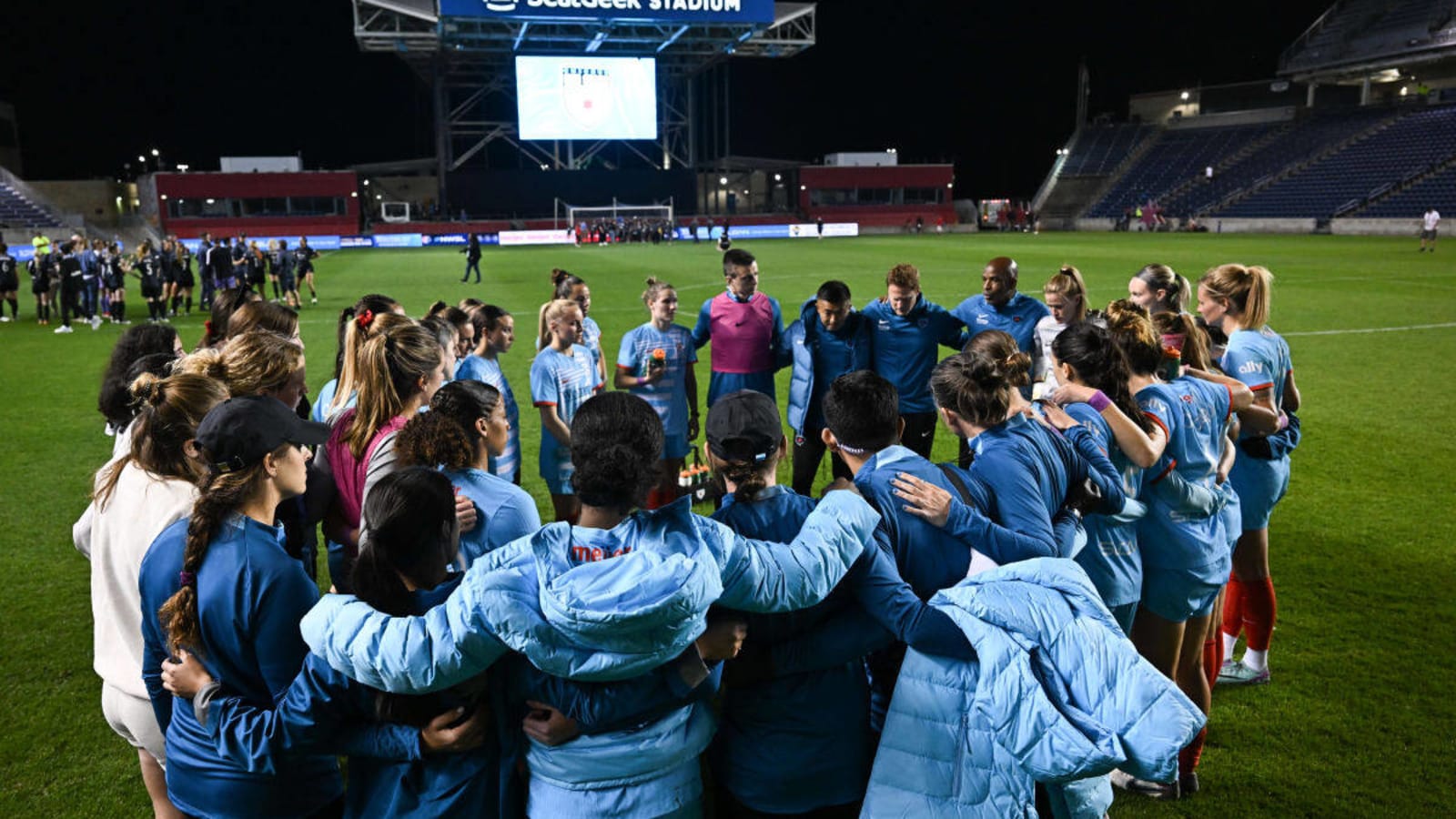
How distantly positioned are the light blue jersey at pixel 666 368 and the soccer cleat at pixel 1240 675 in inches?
Answer: 144

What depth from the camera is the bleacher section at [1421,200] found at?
131ft

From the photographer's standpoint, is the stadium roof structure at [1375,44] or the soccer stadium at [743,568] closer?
the soccer stadium at [743,568]

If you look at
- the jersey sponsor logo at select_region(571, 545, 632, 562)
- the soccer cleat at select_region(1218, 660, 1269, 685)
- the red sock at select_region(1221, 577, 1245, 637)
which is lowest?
the soccer cleat at select_region(1218, 660, 1269, 685)

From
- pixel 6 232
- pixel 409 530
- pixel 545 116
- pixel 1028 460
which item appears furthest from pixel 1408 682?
pixel 545 116

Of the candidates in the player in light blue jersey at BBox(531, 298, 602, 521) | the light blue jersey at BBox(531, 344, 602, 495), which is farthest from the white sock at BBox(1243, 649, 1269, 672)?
the light blue jersey at BBox(531, 344, 602, 495)

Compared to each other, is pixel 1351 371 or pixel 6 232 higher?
pixel 6 232

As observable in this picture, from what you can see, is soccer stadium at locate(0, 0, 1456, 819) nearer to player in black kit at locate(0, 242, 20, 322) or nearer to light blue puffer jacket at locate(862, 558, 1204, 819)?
light blue puffer jacket at locate(862, 558, 1204, 819)

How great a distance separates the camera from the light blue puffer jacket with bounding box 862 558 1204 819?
2.13m

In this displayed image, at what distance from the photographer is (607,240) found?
50.6 metres

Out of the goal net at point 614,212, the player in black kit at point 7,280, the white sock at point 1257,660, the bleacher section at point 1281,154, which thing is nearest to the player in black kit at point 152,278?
the player in black kit at point 7,280

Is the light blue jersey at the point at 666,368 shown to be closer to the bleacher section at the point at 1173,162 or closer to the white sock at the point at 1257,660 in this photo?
the white sock at the point at 1257,660

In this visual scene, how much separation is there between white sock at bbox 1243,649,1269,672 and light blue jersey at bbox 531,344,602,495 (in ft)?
13.0

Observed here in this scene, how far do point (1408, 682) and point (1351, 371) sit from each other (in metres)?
9.09

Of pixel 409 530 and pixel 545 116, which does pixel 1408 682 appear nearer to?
pixel 409 530
